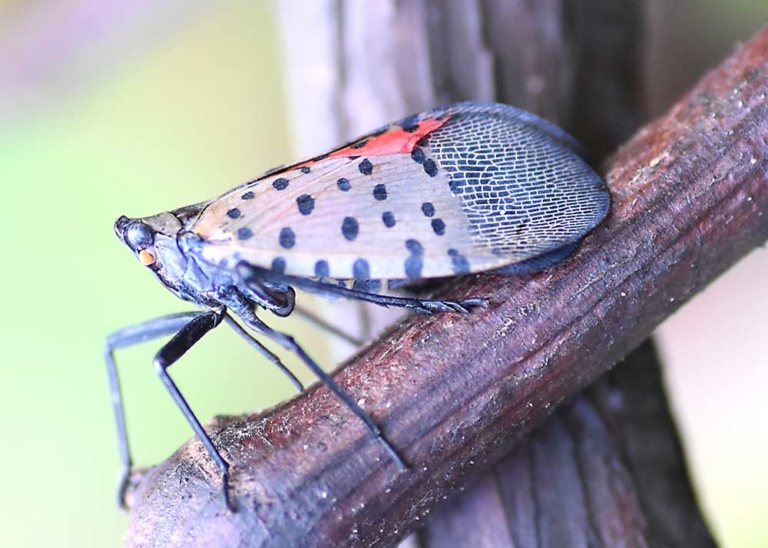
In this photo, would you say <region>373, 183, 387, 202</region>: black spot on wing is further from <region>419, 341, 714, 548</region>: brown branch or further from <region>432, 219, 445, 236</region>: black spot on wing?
<region>419, 341, 714, 548</region>: brown branch

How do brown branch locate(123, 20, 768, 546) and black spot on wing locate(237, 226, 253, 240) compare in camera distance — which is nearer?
brown branch locate(123, 20, 768, 546)

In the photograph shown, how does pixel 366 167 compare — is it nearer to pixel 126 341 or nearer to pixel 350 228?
pixel 350 228

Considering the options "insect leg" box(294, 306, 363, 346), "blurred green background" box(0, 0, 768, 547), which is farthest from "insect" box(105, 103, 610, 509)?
"blurred green background" box(0, 0, 768, 547)

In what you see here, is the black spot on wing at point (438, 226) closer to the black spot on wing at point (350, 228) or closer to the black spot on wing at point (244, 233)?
the black spot on wing at point (350, 228)

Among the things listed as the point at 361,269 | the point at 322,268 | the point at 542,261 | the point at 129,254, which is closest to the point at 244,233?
the point at 322,268

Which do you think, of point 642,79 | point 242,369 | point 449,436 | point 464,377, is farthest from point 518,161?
point 242,369

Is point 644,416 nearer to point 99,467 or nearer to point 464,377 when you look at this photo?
point 464,377

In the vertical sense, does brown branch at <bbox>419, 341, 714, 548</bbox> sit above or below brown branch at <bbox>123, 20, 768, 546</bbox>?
below

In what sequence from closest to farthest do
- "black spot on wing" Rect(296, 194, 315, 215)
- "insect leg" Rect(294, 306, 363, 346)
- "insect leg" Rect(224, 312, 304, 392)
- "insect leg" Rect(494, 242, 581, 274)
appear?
1. "insect leg" Rect(494, 242, 581, 274)
2. "black spot on wing" Rect(296, 194, 315, 215)
3. "insect leg" Rect(224, 312, 304, 392)
4. "insect leg" Rect(294, 306, 363, 346)
